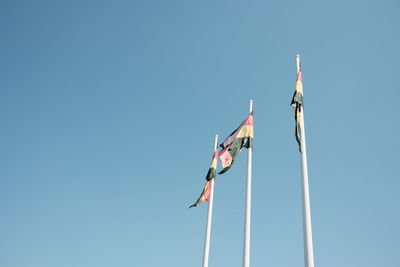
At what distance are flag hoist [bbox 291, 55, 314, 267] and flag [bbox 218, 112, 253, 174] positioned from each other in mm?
5076

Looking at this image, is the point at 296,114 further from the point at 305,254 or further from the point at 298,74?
the point at 305,254

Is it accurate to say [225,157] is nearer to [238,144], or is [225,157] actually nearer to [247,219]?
[238,144]

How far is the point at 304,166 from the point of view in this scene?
14.5m

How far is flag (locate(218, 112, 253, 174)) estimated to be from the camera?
21.0m

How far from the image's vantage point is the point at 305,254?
1248 cm

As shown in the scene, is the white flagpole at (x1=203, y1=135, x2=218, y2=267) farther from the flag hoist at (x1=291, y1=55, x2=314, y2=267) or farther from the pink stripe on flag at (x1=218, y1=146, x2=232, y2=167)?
the flag hoist at (x1=291, y1=55, x2=314, y2=267)

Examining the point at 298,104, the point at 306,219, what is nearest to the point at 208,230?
the point at 298,104

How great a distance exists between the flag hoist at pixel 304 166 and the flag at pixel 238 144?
508 cm

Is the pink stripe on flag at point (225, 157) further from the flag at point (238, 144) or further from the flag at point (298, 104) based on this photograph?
the flag at point (298, 104)

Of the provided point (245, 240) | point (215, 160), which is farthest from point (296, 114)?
point (215, 160)

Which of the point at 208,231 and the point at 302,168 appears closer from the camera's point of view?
the point at 302,168

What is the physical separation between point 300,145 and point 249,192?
5.46 meters

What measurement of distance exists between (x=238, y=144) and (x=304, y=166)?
7274 mm

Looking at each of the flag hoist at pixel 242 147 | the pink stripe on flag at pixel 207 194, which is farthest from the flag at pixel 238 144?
the pink stripe on flag at pixel 207 194
